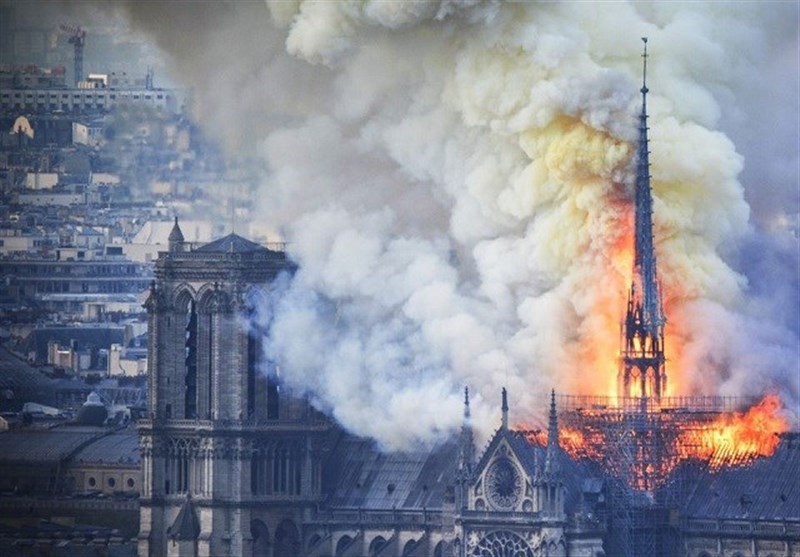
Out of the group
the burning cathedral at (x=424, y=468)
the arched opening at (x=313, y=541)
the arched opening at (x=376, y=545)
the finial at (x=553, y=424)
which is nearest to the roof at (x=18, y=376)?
the burning cathedral at (x=424, y=468)

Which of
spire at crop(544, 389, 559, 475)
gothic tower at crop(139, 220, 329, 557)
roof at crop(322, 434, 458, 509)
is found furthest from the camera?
gothic tower at crop(139, 220, 329, 557)

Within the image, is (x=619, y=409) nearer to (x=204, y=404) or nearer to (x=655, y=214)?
(x=655, y=214)

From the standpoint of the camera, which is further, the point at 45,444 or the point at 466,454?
the point at 45,444

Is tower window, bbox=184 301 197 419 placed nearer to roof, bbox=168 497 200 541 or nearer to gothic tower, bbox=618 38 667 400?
roof, bbox=168 497 200 541

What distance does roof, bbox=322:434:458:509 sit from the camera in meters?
148

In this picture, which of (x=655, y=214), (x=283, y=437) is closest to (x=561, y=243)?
(x=655, y=214)

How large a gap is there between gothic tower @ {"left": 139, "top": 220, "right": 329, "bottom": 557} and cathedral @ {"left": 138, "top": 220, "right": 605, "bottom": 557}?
3cm

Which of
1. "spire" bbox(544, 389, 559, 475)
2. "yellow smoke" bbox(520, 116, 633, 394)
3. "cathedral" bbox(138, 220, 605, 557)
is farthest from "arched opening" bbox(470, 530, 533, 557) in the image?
"cathedral" bbox(138, 220, 605, 557)

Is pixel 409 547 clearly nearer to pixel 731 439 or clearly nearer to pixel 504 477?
pixel 504 477

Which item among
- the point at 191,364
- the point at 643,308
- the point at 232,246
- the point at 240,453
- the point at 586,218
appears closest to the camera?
the point at 643,308

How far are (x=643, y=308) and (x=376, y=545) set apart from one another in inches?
517

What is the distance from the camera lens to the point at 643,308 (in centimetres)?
14050

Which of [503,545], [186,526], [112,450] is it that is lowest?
[503,545]

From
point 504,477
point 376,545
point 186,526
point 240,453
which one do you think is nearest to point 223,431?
point 240,453
